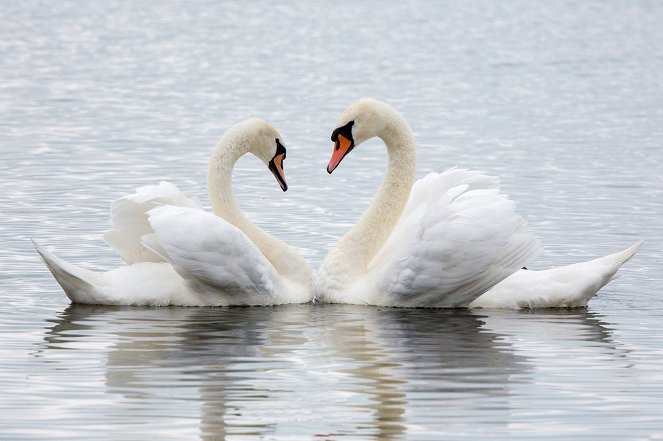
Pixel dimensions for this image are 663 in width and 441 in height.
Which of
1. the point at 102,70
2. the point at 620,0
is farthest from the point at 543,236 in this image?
the point at 620,0

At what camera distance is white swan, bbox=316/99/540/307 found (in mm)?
11945

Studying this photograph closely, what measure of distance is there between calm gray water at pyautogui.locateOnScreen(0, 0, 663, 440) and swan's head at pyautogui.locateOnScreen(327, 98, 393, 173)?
1.42 m

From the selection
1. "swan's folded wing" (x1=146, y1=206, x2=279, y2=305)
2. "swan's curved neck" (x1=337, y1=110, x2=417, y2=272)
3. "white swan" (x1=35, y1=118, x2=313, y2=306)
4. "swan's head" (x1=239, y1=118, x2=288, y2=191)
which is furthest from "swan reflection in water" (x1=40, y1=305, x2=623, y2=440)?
"swan's head" (x1=239, y1=118, x2=288, y2=191)

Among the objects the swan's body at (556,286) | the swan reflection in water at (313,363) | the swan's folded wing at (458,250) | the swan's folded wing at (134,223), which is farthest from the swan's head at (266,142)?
the swan's body at (556,286)

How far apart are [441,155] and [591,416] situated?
12.3m

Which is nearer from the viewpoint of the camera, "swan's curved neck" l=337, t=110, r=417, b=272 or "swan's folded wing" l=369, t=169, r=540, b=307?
"swan's folded wing" l=369, t=169, r=540, b=307

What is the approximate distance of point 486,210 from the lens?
12.0m

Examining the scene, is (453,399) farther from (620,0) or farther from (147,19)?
(620,0)

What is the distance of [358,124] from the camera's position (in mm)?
13172

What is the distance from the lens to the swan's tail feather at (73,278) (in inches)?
472

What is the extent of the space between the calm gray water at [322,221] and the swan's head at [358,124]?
142 cm

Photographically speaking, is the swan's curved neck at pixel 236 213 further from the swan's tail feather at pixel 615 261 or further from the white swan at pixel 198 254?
the swan's tail feather at pixel 615 261

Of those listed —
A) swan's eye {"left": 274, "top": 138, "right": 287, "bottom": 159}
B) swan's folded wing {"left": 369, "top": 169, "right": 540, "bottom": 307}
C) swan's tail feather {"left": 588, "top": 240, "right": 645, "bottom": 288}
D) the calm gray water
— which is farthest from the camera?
swan's eye {"left": 274, "top": 138, "right": 287, "bottom": 159}

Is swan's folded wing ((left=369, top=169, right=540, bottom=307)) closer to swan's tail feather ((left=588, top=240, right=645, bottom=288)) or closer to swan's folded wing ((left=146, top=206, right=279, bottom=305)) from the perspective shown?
swan's tail feather ((left=588, top=240, right=645, bottom=288))
